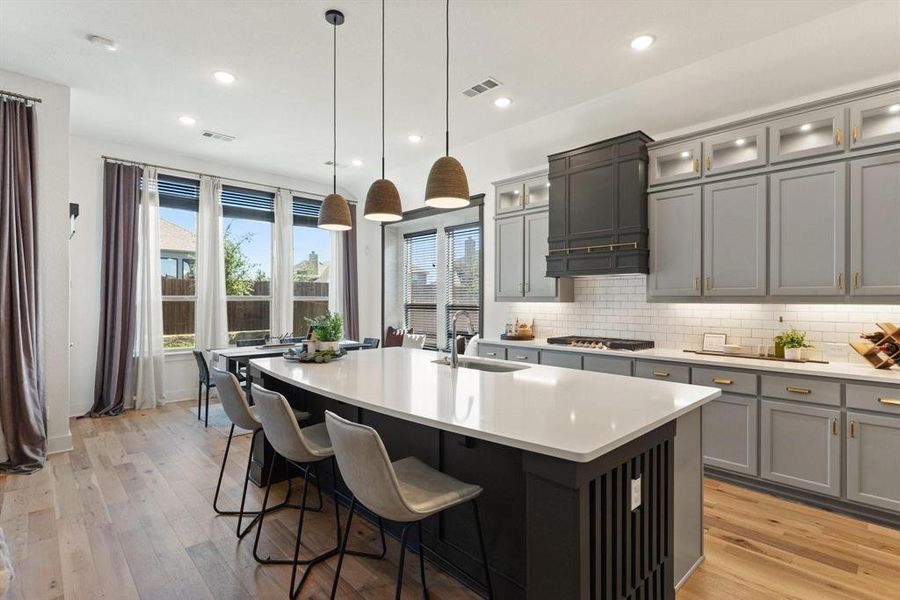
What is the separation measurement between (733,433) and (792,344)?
808 mm

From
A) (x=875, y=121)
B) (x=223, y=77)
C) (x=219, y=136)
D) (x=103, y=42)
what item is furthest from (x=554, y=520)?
(x=219, y=136)

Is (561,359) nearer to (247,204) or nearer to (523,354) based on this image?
(523,354)

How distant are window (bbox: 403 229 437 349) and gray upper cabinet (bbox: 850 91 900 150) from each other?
5.01m

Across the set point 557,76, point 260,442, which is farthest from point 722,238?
point 260,442

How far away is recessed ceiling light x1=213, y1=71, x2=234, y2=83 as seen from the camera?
369cm

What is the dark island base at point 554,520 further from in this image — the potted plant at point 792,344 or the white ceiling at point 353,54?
the white ceiling at point 353,54

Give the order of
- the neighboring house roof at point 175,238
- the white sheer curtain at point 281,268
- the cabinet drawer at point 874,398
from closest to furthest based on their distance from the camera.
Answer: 1. the cabinet drawer at point 874,398
2. the neighboring house roof at point 175,238
3. the white sheer curtain at point 281,268

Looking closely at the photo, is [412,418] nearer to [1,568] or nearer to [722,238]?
[1,568]

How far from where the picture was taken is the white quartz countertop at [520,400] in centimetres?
152

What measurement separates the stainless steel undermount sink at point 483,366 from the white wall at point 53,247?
346 centimetres

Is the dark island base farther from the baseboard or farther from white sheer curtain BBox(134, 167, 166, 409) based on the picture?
white sheer curtain BBox(134, 167, 166, 409)

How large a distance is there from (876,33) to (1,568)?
5.03 m

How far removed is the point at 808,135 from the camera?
3.27 meters

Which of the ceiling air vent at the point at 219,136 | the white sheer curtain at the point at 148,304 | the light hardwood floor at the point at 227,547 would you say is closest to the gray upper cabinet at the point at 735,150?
the light hardwood floor at the point at 227,547
